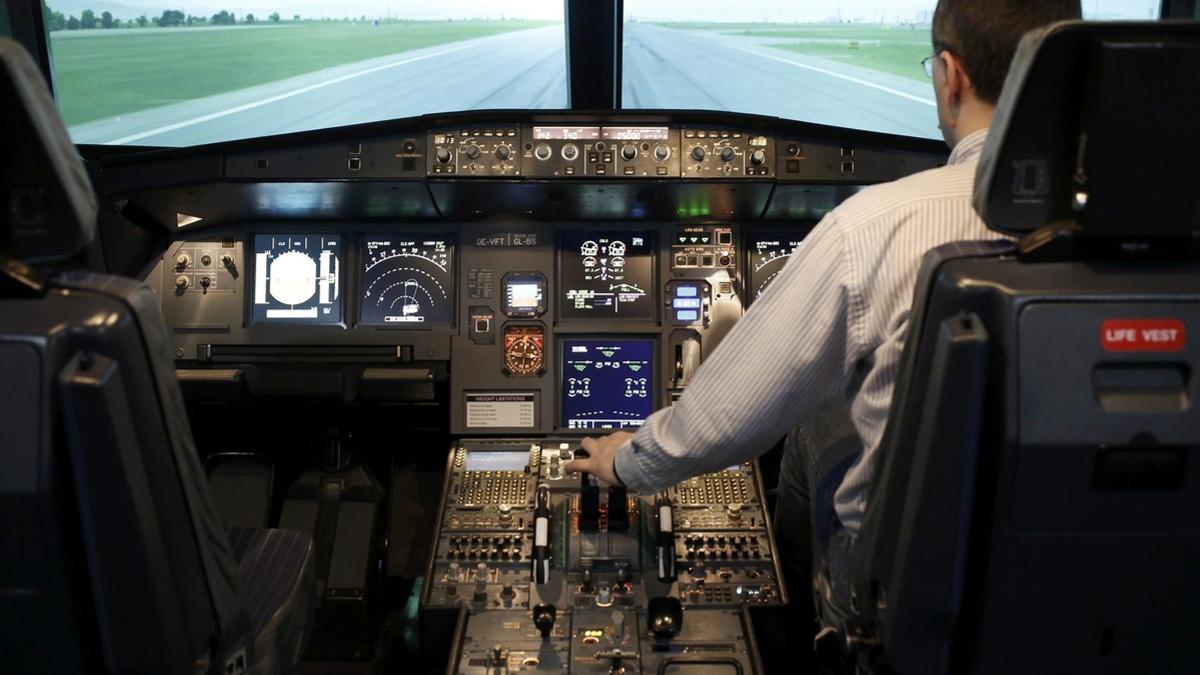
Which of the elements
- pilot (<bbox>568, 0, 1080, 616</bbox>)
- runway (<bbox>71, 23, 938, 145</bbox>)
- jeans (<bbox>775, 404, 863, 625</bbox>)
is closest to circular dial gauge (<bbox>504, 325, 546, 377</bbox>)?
runway (<bbox>71, 23, 938, 145</bbox>)

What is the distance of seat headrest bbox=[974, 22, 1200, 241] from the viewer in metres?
1.14

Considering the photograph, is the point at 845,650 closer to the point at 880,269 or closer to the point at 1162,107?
the point at 880,269

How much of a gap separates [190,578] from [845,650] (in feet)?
3.35

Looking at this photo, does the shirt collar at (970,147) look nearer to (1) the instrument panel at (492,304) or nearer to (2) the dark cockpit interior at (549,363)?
(2) the dark cockpit interior at (549,363)

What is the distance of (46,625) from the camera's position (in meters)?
1.33

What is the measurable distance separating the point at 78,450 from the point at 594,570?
5.77 ft

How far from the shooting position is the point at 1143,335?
120cm

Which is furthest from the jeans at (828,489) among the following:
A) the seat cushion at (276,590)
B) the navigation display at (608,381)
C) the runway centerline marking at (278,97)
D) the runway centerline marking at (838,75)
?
the runway centerline marking at (278,97)

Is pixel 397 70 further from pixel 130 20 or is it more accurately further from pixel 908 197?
pixel 908 197

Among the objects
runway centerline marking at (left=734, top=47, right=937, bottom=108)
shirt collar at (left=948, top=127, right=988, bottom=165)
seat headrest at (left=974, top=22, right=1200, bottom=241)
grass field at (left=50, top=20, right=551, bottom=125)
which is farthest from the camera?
runway centerline marking at (left=734, top=47, right=937, bottom=108)

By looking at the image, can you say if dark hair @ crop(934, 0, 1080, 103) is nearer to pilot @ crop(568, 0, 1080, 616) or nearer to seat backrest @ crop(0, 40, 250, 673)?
pilot @ crop(568, 0, 1080, 616)

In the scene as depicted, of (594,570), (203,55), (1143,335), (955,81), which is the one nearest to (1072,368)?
(1143,335)

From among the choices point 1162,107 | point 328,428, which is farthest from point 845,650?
point 328,428

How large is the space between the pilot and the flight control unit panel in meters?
0.94
